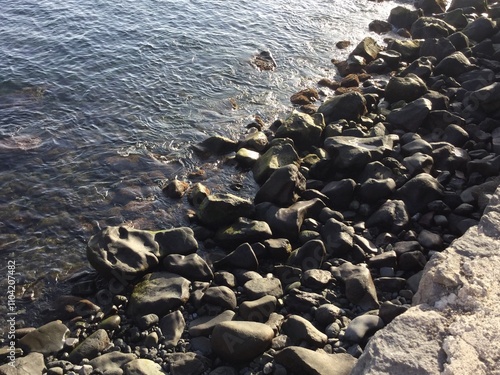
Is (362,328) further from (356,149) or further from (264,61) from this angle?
(264,61)

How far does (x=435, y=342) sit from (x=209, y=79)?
1545 cm

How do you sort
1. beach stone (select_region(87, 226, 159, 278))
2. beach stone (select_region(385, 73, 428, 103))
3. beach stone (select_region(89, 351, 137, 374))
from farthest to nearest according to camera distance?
beach stone (select_region(385, 73, 428, 103))
beach stone (select_region(87, 226, 159, 278))
beach stone (select_region(89, 351, 137, 374))

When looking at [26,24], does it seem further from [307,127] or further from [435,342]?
[435,342]

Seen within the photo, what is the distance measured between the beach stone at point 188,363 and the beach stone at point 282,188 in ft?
17.0

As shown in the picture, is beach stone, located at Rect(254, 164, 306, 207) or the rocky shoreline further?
beach stone, located at Rect(254, 164, 306, 207)

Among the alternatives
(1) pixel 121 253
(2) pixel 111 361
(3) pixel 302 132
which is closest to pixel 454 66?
(3) pixel 302 132

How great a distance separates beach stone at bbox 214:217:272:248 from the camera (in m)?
11.2

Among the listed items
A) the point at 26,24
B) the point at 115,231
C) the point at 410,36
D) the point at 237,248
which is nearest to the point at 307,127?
the point at 237,248

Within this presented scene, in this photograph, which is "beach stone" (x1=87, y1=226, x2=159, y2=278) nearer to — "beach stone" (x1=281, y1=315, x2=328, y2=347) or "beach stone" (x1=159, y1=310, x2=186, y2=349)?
"beach stone" (x1=159, y1=310, x2=186, y2=349)

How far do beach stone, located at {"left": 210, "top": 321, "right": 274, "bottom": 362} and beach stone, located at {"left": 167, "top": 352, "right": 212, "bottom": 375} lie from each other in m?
0.28

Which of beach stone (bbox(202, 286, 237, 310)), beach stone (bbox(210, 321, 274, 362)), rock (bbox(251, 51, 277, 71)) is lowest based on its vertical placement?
beach stone (bbox(202, 286, 237, 310))

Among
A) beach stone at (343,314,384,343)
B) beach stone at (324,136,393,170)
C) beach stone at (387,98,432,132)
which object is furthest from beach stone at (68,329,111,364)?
beach stone at (387,98,432,132)

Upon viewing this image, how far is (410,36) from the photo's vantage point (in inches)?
997

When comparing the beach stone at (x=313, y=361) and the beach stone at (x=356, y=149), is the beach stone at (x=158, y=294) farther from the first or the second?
the beach stone at (x=356, y=149)
